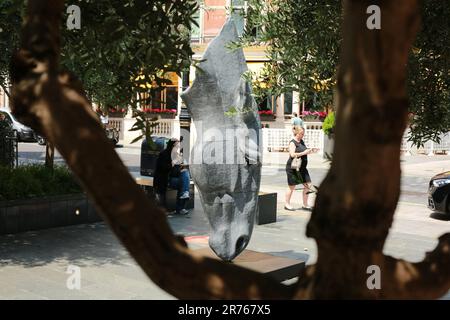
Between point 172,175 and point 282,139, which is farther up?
point 282,139

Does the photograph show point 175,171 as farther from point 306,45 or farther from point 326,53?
point 326,53

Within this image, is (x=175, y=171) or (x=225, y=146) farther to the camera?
(x=175, y=171)

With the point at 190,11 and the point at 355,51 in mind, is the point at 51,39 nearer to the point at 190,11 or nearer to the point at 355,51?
the point at 355,51

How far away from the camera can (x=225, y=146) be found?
7.58 meters

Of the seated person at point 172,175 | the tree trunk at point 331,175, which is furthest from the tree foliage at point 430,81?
the seated person at point 172,175

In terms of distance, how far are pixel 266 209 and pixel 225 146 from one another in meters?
4.85

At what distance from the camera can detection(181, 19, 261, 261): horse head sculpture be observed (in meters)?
7.54

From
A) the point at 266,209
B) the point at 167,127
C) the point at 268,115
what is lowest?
the point at 266,209

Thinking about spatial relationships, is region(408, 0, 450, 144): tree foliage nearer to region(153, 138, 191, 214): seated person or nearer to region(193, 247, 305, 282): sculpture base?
region(193, 247, 305, 282): sculpture base

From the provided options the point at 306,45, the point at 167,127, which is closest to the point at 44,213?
the point at 306,45

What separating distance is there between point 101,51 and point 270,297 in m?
2.66

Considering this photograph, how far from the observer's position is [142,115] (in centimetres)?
350

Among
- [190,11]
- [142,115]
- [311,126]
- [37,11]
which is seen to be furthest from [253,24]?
[311,126]

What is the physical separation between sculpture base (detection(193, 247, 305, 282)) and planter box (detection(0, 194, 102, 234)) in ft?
13.6
